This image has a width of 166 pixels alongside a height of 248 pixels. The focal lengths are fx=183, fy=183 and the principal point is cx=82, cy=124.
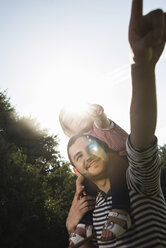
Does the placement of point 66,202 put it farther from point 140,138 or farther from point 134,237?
point 140,138

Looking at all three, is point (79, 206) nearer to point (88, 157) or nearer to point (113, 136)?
point (88, 157)

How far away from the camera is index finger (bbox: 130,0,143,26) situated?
56cm

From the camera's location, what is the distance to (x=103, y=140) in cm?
113

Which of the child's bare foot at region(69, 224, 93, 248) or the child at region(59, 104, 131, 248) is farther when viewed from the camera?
the child's bare foot at region(69, 224, 93, 248)

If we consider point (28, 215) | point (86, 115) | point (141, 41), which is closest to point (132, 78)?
point (141, 41)

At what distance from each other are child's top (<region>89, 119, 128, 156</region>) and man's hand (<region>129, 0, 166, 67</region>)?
0.57 meters

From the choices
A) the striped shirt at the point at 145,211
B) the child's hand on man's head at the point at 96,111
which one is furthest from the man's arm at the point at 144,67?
the child's hand on man's head at the point at 96,111

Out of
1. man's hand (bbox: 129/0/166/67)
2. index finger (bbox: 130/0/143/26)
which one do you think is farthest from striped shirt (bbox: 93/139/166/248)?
index finger (bbox: 130/0/143/26)

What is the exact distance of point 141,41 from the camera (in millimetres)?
570

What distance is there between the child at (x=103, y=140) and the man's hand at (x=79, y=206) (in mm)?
29

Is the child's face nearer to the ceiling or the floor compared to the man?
nearer to the ceiling

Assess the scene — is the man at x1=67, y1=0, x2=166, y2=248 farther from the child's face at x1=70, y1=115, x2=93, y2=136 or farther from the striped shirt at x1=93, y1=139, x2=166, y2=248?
the child's face at x1=70, y1=115, x2=93, y2=136

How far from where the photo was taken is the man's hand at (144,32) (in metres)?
0.55

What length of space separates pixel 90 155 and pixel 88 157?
2 centimetres
